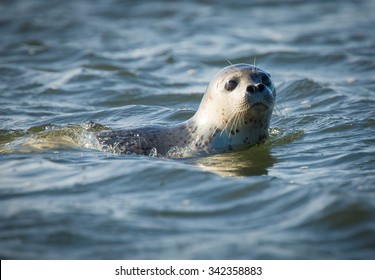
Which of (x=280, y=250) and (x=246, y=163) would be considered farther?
(x=246, y=163)

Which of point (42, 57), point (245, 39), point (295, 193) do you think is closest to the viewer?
point (295, 193)

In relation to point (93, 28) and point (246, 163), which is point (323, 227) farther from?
point (93, 28)

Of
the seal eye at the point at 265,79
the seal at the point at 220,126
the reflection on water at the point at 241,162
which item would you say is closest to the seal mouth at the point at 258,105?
the seal at the point at 220,126

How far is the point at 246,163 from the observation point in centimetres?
738

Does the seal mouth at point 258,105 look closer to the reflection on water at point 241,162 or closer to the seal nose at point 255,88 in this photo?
the seal nose at point 255,88

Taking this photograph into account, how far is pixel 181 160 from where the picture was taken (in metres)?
7.45

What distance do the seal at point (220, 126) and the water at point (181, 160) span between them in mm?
195

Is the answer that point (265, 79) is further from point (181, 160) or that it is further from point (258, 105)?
point (181, 160)

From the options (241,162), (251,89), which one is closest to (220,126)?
(241,162)

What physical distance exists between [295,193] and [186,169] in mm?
1199

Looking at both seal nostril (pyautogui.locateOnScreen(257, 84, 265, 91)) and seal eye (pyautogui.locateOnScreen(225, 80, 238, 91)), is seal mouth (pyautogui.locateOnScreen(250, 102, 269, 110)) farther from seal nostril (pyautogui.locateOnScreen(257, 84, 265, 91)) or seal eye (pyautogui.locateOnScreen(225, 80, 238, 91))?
seal eye (pyautogui.locateOnScreen(225, 80, 238, 91))

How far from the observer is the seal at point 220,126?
7227mm

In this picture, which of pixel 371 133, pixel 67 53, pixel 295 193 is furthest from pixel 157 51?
pixel 295 193

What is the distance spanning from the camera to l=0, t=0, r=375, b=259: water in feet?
17.4
